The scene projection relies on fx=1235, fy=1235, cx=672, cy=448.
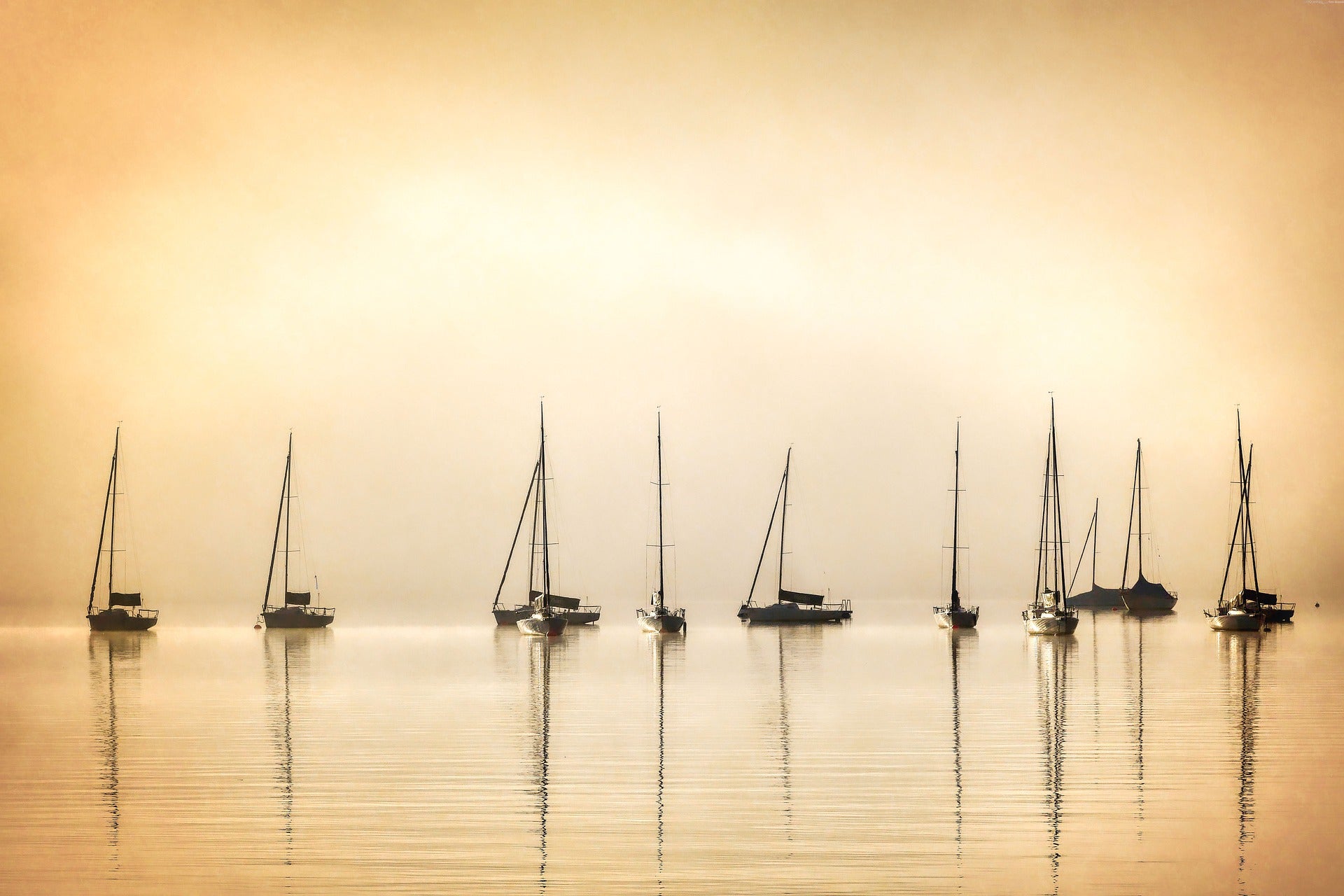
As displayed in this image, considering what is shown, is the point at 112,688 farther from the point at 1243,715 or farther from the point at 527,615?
the point at 527,615

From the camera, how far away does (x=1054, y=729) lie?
85.5 ft

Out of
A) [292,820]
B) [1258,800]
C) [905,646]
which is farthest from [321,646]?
[1258,800]

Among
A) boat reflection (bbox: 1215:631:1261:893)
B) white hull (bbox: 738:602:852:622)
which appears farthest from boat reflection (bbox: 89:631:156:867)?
white hull (bbox: 738:602:852:622)

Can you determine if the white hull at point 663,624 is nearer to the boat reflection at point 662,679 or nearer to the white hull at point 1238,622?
the boat reflection at point 662,679

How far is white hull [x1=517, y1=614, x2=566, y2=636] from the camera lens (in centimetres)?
7194

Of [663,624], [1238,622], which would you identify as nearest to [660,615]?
[663,624]

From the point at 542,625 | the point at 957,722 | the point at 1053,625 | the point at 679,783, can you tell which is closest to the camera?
the point at 679,783

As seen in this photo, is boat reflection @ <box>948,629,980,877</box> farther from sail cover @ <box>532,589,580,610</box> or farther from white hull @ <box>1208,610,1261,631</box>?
A: sail cover @ <box>532,589,580,610</box>

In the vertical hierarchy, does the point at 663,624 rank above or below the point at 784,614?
above

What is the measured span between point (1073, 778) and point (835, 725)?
8.32 m

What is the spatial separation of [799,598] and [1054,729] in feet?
231

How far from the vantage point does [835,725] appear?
27.2 m

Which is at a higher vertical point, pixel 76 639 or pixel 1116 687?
pixel 1116 687

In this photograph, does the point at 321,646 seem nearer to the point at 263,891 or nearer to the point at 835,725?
the point at 835,725
